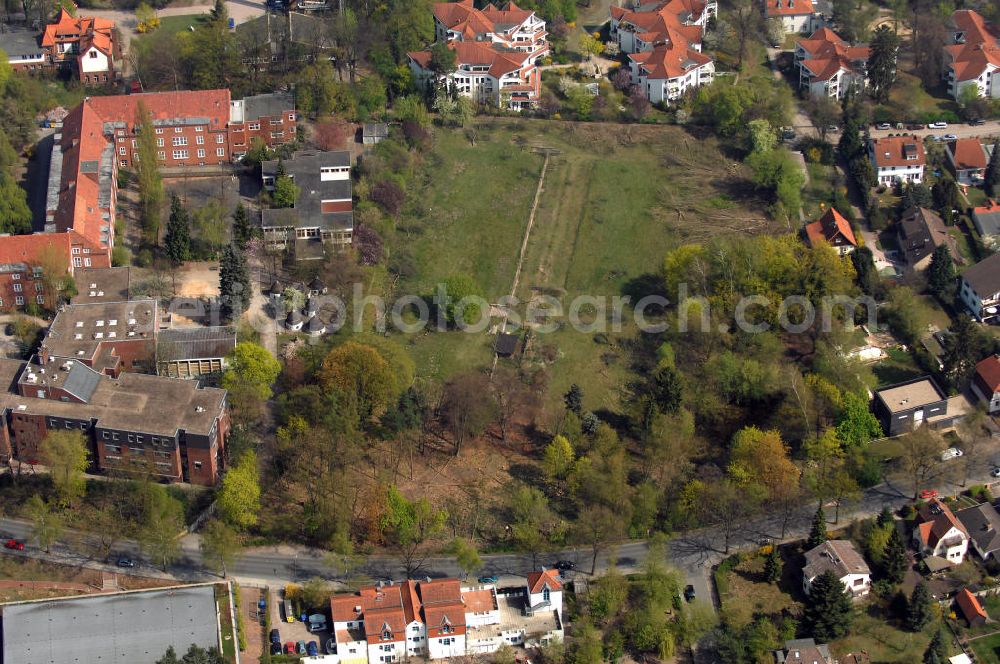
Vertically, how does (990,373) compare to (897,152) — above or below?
below

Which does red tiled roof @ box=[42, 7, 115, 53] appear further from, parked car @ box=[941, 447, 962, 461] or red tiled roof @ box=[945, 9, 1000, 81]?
red tiled roof @ box=[945, 9, 1000, 81]

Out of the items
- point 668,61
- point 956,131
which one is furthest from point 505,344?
point 956,131

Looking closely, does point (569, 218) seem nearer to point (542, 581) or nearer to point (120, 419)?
point (542, 581)

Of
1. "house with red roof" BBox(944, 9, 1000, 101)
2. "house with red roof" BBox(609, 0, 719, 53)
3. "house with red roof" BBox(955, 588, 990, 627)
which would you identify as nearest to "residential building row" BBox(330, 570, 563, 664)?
"house with red roof" BBox(955, 588, 990, 627)

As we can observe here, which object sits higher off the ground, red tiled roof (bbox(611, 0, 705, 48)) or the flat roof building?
red tiled roof (bbox(611, 0, 705, 48))

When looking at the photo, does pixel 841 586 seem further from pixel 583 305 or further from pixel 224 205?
pixel 224 205

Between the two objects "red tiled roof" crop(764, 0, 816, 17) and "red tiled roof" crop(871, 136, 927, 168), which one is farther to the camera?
"red tiled roof" crop(764, 0, 816, 17)
